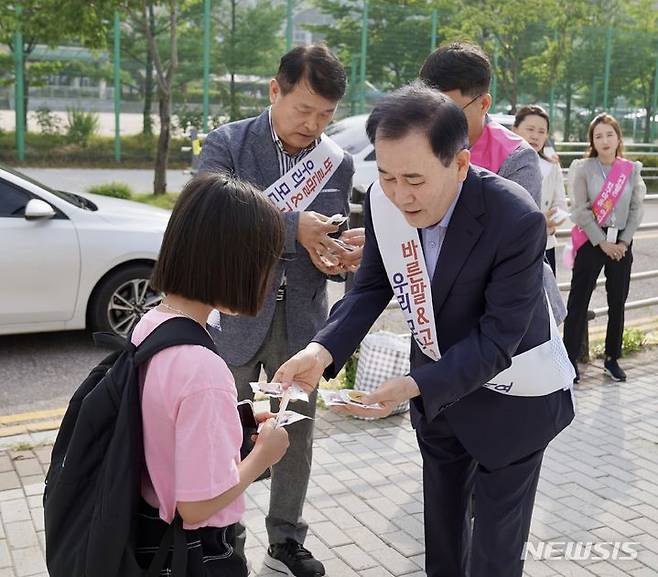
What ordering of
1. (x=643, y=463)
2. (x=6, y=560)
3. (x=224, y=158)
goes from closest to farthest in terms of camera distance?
(x=224, y=158) < (x=6, y=560) < (x=643, y=463)

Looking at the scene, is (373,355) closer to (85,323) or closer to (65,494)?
(85,323)

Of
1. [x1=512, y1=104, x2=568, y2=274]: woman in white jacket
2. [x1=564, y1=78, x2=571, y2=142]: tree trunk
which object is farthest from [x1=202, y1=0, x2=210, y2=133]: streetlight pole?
[x1=512, y1=104, x2=568, y2=274]: woman in white jacket

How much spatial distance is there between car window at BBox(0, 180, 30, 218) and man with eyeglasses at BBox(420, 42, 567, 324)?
3735 mm

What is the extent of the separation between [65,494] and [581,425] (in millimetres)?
3841

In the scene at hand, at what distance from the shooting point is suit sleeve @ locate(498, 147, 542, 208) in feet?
11.4

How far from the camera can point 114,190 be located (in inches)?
580

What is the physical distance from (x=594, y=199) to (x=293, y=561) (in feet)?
12.7

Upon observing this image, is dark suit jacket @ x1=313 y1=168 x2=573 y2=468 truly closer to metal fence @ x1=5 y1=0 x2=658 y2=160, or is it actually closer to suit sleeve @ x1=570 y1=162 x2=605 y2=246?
suit sleeve @ x1=570 y1=162 x2=605 y2=246

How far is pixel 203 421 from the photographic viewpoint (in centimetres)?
186

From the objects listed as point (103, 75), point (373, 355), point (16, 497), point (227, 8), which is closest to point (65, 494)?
point (16, 497)

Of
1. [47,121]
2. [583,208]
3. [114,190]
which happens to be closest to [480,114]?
[583,208]

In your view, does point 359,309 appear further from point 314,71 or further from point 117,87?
point 117,87

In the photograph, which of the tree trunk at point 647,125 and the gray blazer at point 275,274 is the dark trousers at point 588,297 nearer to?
the gray blazer at point 275,274

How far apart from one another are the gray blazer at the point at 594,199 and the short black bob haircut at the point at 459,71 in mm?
3153
